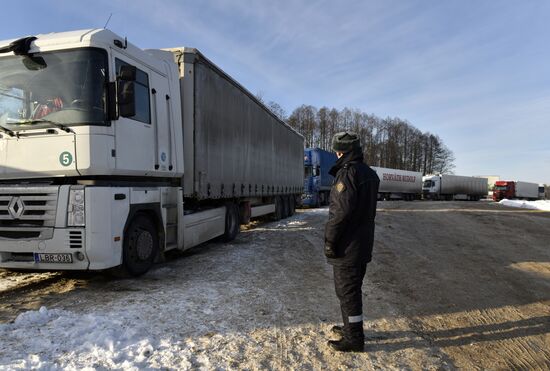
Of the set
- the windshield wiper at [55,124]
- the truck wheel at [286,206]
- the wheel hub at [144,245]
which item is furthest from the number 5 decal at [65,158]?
the truck wheel at [286,206]

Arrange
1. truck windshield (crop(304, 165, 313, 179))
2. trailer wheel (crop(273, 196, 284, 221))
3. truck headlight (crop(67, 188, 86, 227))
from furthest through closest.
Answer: truck windshield (crop(304, 165, 313, 179))
trailer wheel (crop(273, 196, 284, 221))
truck headlight (crop(67, 188, 86, 227))

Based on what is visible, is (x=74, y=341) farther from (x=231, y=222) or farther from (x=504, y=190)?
(x=504, y=190)

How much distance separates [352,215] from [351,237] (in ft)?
0.69

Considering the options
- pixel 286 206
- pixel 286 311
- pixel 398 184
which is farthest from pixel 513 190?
pixel 286 311

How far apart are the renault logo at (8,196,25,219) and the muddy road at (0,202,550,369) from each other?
1.03 m

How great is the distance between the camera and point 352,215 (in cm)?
372

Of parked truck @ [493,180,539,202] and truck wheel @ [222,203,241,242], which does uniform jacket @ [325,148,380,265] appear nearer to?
truck wheel @ [222,203,241,242]

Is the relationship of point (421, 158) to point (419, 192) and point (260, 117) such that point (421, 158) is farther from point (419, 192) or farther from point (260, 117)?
point (260, 117)

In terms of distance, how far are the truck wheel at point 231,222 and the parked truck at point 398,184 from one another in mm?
36519

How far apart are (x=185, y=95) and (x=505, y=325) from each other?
6.27 metres

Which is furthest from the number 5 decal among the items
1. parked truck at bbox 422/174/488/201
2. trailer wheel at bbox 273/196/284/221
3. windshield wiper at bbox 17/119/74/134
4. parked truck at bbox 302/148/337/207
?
parked truck at bbox 422/174/488/201

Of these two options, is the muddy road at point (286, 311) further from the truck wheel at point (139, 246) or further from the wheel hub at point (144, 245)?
the wheel hub at point (144, 245)

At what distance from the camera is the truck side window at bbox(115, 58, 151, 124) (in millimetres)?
6164

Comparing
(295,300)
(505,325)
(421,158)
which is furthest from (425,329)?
Result: (421,158)
